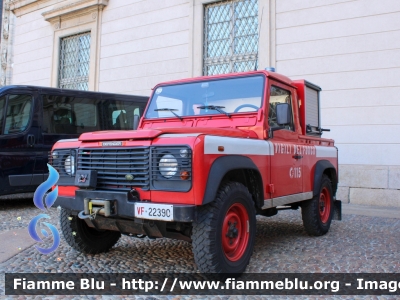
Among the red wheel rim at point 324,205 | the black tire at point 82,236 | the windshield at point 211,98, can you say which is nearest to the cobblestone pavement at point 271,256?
the black tire at point 82,236

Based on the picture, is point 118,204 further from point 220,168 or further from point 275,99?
point 275,99

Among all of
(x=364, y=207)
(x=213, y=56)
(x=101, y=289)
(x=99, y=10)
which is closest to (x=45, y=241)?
(x=101, y=289)

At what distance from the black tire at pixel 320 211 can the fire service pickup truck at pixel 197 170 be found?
0.23 m

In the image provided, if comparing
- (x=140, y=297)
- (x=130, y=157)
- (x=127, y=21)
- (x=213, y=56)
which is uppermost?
(x=127, y=21)

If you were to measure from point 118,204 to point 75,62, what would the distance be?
469 inches

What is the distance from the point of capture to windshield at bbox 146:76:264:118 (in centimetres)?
441

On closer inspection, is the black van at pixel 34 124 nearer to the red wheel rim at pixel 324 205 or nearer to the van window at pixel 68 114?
the van window at pixel 68 114

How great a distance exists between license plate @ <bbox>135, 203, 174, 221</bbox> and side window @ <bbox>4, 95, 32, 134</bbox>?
4812 mm

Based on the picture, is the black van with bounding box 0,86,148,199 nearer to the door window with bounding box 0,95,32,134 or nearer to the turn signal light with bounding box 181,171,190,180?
the door window with bounding box 0,95,32,134

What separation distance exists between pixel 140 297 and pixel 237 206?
1.13 meters

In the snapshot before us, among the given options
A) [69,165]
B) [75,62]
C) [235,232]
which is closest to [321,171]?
[235,232]

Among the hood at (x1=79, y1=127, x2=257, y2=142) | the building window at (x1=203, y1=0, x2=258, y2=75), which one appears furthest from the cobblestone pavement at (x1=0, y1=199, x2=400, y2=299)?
the building window at (x1=203, y1=0, x2=258, y2=75)

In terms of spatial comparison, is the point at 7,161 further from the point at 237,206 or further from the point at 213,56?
the point at 213,56

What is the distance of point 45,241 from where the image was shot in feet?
16.5
